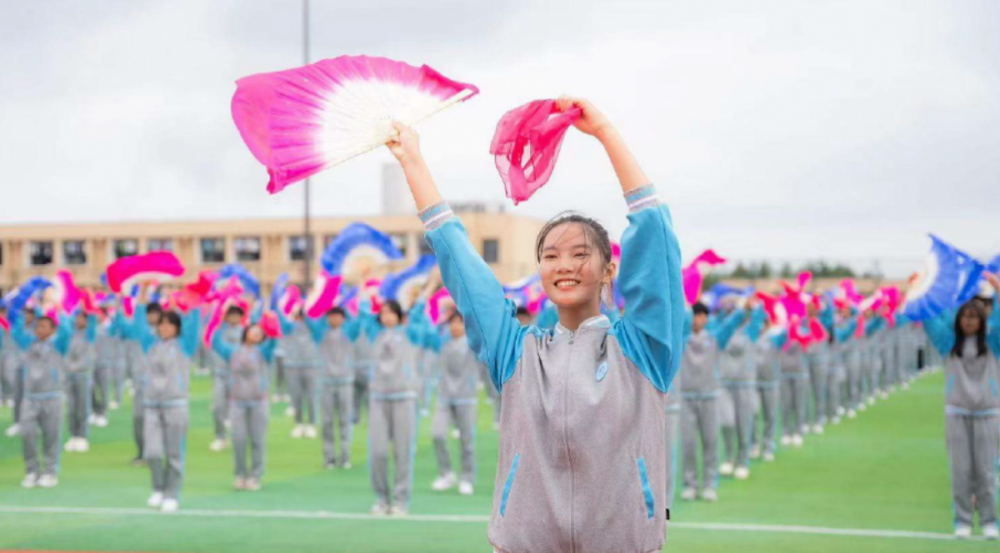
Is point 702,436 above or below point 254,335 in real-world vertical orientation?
below

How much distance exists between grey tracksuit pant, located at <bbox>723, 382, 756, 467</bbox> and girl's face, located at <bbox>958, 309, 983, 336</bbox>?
4.41 m

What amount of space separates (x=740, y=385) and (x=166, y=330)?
20.8 feet

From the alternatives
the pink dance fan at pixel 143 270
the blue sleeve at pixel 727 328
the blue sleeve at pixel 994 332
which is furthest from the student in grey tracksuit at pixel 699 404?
the pink dance fan at pixel 143 270

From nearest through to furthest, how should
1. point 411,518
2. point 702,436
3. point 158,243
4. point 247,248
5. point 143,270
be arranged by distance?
point 411,518, point 702,436, point 143,270, point 247,248, point 158,243

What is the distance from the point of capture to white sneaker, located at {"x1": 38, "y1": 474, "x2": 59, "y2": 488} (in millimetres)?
12117

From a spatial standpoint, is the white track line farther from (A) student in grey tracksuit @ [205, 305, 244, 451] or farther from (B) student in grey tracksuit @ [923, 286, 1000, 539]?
(A) student in grey tracksuit @ [205, 305, 244, 451]

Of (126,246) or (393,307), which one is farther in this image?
(126,246)

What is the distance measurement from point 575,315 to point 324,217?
178 ft

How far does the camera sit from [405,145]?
2.96 m

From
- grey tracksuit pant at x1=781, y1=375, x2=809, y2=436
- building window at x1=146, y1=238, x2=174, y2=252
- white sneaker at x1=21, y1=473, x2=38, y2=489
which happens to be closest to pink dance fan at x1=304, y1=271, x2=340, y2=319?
white sneaker at x1=21, y1=473, x2=38, y2=489

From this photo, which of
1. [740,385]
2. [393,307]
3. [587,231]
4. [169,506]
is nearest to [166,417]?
[169,506]

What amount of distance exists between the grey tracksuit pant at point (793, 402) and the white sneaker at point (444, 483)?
5.97 meters

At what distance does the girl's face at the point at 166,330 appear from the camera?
426 inches

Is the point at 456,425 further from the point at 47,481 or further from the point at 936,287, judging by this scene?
the point at 936,287
